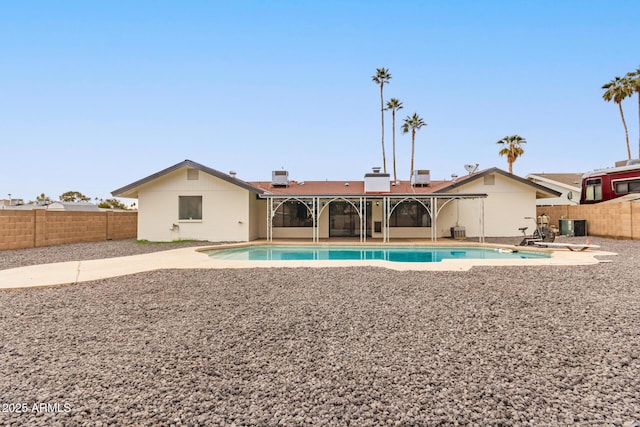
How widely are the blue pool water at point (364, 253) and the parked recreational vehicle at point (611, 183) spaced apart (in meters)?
8.42

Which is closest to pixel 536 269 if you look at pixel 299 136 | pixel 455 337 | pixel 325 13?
pixel 455 337

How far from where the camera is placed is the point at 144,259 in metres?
9.10

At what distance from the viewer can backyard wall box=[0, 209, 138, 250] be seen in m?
11.4

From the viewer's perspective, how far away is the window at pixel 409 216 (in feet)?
54.7

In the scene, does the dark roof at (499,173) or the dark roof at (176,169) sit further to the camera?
the dark roof at (499,173)

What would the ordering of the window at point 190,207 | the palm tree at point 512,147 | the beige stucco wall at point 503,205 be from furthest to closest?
the palm tree at point 512,147 → the beige stucco wall at point 503,205 → the window at point 190,207

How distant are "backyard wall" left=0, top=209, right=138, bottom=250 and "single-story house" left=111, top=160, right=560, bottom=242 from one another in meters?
1.75

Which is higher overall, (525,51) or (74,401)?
(525,51)


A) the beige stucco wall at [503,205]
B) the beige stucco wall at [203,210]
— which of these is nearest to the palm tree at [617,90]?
the beige stucco wall at [503,205]

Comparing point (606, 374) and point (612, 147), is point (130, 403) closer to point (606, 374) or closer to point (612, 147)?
point (606, 374)

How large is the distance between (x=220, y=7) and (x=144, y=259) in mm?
9884

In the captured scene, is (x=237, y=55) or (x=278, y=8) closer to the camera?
(x=278, y=8)

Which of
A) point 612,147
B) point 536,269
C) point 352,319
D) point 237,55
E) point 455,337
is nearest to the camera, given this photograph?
point 455,337

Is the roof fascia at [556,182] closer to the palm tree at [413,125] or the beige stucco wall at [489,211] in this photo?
the palm tree at [413,125]
